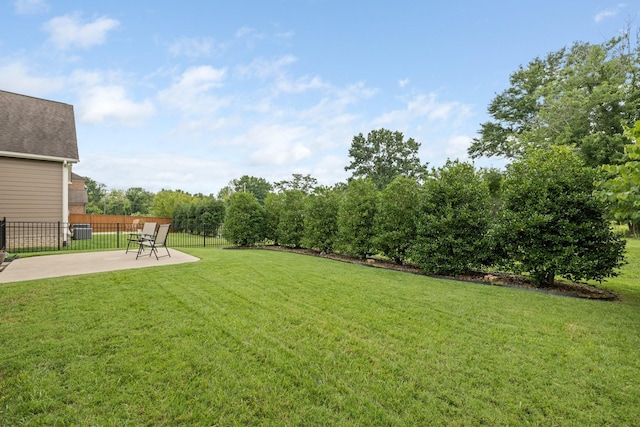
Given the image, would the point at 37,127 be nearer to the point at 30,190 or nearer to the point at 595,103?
the point at 30,190

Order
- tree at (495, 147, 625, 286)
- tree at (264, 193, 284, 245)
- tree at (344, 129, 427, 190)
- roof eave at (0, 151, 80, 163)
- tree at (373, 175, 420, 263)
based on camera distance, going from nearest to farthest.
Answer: tree at (495, 147, 625, 286) < tree at (373, 175, 420, 263) < roof eave at (0, 151, 80, 163) < tree at (264, 193, 284, 245) < tree at (344, 129, 427, 190)

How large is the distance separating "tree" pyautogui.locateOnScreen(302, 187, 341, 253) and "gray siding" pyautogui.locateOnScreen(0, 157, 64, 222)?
963cm

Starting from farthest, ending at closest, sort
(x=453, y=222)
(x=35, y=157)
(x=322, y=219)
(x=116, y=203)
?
(x=116, y=203) → (x=35, y=157) → (x=322, y=219) → (x=453, y=222)

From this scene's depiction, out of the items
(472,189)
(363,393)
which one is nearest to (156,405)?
(363,393)

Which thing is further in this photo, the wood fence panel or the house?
the wood fence panel

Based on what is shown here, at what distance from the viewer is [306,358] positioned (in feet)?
8.13

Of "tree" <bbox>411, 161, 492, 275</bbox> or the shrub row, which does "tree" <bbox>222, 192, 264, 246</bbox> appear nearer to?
the shrub row

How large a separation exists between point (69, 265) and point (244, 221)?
22.5 ft

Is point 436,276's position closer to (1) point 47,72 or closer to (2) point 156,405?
(2) point 156,405

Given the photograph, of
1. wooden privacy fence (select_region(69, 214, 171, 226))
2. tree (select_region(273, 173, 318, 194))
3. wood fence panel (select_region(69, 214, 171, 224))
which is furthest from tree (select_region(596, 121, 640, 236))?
tree (select_region(273, 173, 318, 194))

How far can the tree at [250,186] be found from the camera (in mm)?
48938

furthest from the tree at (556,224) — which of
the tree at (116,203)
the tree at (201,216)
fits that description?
the tree at (116,203)

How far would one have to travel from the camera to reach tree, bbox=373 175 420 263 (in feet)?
24.9

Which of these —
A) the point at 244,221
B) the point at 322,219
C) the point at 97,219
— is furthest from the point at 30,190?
the point at 97,219
